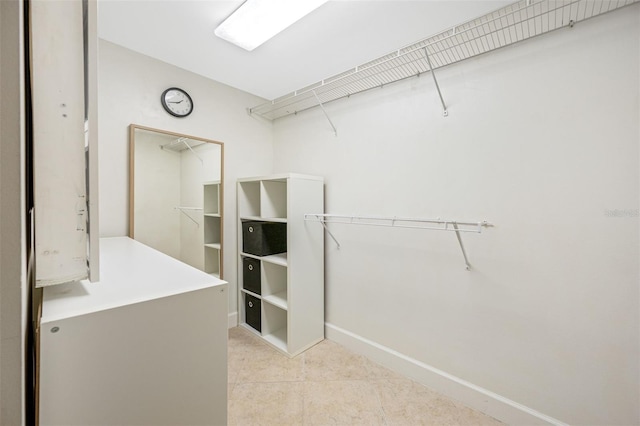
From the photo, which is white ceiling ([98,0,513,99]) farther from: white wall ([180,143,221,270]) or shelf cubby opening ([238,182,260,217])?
shelf cubby opening ([238,182,260,217])

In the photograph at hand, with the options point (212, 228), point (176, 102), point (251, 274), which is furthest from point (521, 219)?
point (176, 102)

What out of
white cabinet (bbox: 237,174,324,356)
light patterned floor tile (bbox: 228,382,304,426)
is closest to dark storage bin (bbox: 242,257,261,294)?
white cabinet (bbox: 237,174,324,356)

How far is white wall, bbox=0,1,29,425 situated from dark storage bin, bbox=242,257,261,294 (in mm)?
A: 1992

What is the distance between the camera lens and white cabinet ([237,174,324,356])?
7.16 ft

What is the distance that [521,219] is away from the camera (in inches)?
59.7

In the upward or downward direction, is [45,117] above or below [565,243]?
above

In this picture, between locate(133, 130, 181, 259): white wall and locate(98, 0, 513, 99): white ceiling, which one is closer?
locate(98, 0, 513, 99): white ceiling

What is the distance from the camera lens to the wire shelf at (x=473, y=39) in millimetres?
1285

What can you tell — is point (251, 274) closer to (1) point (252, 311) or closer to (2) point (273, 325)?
(1) point (252, 311)

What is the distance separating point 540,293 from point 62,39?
2.12 metres

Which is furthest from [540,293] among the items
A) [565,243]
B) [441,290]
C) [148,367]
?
[148,367]

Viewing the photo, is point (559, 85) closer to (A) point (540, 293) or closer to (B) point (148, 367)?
(A) point (540, 293)

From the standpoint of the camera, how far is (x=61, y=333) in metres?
0.58

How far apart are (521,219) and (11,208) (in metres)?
1.95
